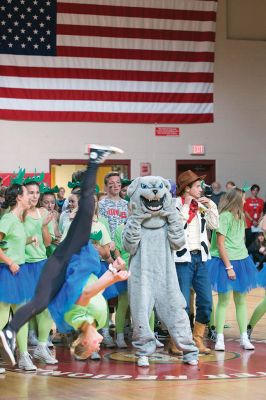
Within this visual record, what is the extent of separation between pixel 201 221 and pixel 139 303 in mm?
1297

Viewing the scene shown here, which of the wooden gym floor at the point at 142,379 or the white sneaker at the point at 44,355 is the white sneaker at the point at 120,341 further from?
the white sneaker at the point at 44,355

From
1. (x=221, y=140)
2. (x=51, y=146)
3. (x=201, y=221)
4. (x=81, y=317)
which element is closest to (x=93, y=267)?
(x=81, y=317)

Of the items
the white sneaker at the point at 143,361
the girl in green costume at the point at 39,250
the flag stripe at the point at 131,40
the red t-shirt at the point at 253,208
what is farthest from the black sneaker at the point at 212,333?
the flag stripe at the point at 131,40

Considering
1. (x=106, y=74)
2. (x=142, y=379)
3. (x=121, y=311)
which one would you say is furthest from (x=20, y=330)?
(x=106, y=74)

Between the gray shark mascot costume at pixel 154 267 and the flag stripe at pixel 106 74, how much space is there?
397 inches

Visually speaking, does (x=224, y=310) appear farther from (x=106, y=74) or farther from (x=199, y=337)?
(x=106, y=74)

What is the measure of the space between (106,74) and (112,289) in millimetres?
10152

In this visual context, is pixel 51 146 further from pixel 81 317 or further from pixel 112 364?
pixel 81 317

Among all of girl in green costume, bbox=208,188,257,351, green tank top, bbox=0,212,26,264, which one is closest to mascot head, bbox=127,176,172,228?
girl in green costume, bbox=208,188,257,351

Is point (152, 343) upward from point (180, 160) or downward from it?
downward

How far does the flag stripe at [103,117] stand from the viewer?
17453 millimetres

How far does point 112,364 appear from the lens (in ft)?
25.8

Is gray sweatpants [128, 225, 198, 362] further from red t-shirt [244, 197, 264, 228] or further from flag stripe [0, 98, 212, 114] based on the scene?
red t-shirt [244, 197, 264, 228]

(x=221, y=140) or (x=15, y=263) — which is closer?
(x=15, y=263)
